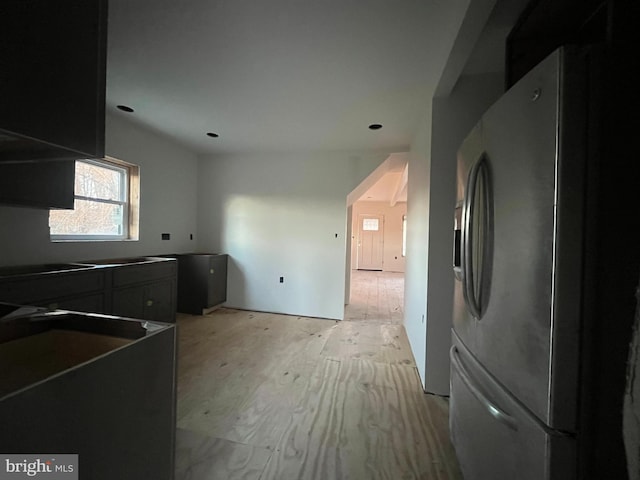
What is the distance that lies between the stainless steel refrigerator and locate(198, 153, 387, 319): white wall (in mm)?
2929

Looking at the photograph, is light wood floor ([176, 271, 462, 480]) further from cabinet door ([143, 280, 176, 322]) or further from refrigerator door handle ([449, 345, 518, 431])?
refrigerator door handle ([449, 345, 518, 431])

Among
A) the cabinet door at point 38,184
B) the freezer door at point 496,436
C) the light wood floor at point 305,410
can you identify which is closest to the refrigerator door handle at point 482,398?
A: the freezer door at point 496,436

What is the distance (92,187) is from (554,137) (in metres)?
4.11

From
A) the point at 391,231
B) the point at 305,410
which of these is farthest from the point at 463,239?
the point at 391,231

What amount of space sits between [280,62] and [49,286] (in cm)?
253

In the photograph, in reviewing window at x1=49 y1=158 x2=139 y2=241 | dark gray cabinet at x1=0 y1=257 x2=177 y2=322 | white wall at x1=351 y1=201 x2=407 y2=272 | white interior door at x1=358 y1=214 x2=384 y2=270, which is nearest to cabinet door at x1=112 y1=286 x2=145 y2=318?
dark gray cabinet at x1=0 y1=257 x2=177 y2=322

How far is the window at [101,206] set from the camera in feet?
9.34

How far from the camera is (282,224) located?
4.23 meters

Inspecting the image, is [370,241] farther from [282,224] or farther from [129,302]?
[129,302]

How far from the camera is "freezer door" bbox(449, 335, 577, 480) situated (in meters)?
0.74

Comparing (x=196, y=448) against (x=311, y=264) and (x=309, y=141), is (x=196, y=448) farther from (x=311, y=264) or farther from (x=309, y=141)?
(x=309, y=141)

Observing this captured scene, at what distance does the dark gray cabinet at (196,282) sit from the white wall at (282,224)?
0.45 meters

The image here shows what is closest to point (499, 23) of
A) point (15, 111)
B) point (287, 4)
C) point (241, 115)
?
point (287, 4)

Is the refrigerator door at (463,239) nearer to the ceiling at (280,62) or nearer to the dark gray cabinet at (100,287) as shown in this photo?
the ceiling at (280,62)
